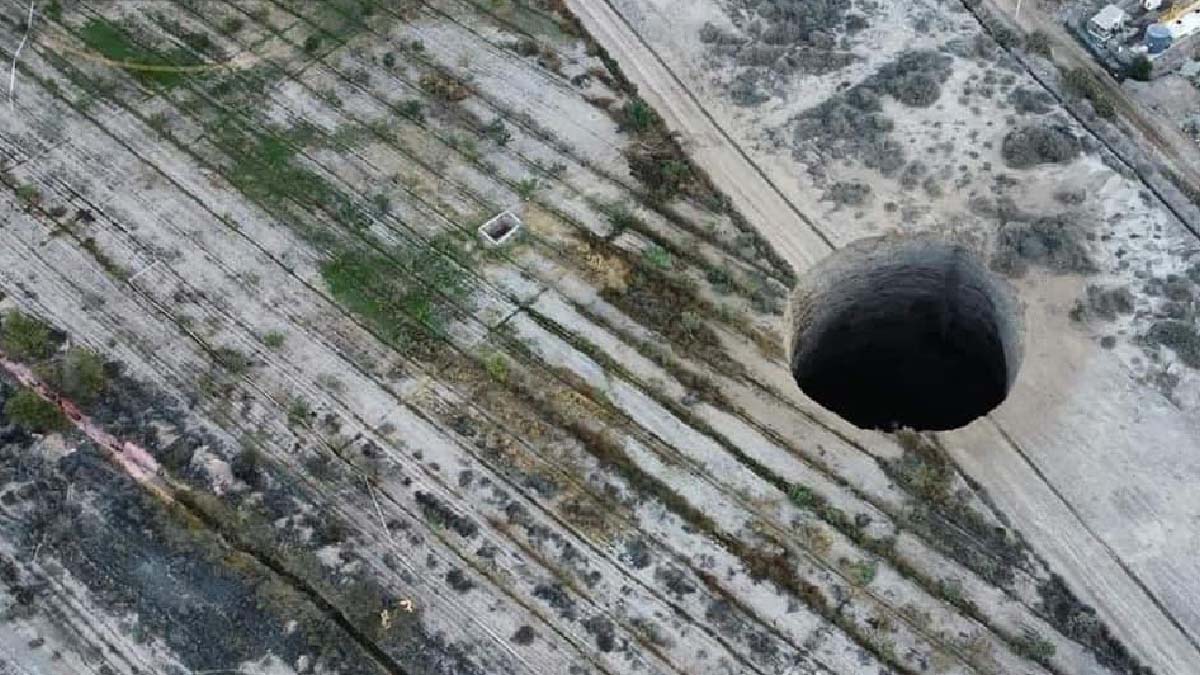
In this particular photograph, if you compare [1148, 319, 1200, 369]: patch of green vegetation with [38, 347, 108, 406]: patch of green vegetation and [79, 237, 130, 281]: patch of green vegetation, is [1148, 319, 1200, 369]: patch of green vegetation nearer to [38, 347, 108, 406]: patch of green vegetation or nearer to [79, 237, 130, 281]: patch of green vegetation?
[38, 347, 108, 406]: patch of green vegetation

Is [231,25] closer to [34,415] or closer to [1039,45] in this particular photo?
[34,415]

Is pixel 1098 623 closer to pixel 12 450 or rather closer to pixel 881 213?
pixel 881 213

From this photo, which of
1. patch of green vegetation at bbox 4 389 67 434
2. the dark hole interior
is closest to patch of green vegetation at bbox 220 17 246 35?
patch of green vegetation at bbox 4 389 67 434

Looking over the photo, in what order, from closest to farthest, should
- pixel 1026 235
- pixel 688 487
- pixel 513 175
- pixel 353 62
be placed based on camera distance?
pixel 688 487 < pixel 1026 235 < pixel 513 175 < pixel 353 62

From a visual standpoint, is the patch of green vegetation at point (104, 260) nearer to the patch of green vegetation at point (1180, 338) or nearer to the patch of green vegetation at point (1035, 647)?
the patch of green vegetation at point (1035, 647)

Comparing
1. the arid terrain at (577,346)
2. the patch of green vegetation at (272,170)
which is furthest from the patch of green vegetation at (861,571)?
the patch of green vegetation at (272,170)

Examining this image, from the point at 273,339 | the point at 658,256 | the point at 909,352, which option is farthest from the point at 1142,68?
the point at 273,339

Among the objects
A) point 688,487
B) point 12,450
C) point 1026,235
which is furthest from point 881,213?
point 12,450
